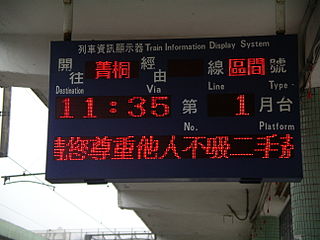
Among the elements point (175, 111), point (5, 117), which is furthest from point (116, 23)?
point (5, 117)

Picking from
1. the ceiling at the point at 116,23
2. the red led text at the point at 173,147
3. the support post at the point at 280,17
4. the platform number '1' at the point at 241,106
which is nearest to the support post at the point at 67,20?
the ceiling at the point at 116,23

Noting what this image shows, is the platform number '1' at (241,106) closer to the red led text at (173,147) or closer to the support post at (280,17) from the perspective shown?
the red led text at (173,147)

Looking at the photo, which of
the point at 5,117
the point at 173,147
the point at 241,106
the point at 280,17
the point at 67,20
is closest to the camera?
the point at 173,147

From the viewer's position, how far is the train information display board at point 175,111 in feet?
18.5

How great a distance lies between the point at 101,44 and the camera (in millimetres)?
6312

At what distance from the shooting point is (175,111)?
5910 mm

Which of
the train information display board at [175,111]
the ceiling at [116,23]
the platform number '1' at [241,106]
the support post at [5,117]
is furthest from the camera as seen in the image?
the support post at [5,117]

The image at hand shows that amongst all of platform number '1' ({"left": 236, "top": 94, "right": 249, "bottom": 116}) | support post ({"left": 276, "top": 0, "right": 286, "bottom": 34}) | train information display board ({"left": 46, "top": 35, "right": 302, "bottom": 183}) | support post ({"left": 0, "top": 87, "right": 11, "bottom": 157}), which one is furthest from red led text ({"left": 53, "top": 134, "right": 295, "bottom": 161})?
support post ({"left": 0, "top": 87, "right": 11, "bottom": 157})

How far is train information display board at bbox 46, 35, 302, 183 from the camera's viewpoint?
222 inches

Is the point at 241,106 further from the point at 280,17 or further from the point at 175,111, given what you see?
the point at 280,17

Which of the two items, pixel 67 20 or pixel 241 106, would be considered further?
pixel 67 20

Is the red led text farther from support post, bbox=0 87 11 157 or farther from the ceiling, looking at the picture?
support post, bbox=0 87 11 157

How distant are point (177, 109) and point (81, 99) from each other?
0.90 meters

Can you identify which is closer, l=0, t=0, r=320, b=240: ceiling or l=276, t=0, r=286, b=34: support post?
l=276, t=0, r=286, b=34: support post
